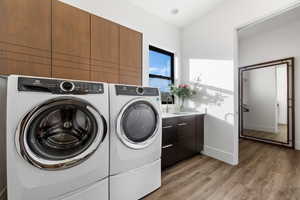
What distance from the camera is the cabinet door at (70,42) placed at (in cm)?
141

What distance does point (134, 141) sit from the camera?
1383mm

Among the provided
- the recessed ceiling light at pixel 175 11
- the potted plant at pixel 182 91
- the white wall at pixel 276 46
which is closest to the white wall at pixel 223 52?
the potted plant at pixel 182 91

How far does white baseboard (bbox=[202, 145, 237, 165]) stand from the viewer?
7.55 ft

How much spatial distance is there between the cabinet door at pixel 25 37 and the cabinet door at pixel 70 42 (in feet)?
0.19

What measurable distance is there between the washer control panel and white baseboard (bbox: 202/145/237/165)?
179 centimetres

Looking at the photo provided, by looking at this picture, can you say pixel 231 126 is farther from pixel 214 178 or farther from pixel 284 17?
pixel 284 17

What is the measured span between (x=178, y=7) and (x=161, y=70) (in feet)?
3.92

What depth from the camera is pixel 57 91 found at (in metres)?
0.96

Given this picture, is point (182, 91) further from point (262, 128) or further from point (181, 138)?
point (262, 128)

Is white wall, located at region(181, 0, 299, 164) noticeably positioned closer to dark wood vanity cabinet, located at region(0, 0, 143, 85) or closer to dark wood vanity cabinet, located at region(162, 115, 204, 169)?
dark wood vanity cabinet, located at region(162, 115, 204, 169)

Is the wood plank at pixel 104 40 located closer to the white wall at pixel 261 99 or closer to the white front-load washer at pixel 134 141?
the white front-load washer at pixel 134 141

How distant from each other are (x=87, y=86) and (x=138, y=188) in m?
1.15

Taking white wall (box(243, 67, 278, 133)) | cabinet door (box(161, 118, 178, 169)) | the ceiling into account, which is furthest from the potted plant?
white wall (box(243, 67, 278, 133))

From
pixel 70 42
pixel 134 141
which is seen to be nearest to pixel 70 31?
pixel 70 42
